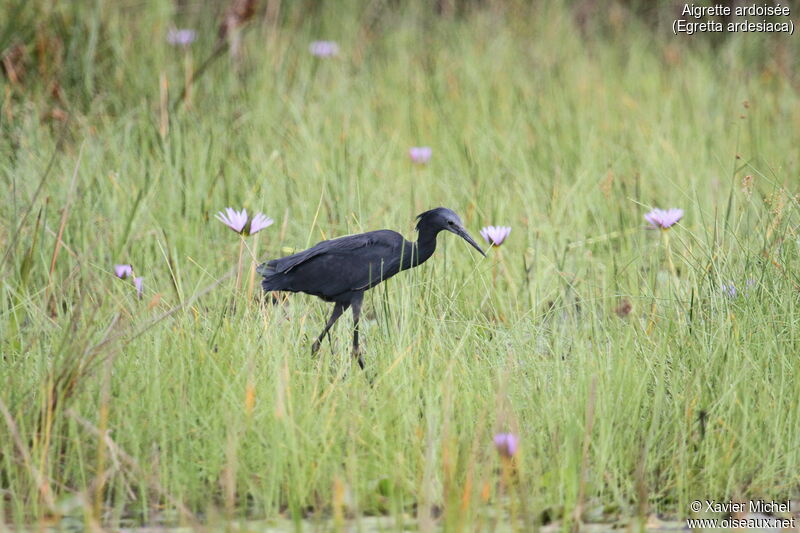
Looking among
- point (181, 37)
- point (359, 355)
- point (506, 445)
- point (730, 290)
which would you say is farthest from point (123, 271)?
point (181, 37)

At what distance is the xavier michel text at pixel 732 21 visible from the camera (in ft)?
22.9

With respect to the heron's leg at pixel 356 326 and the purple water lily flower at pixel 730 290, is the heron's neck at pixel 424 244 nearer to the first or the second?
the heron's leg at pixel 356 326

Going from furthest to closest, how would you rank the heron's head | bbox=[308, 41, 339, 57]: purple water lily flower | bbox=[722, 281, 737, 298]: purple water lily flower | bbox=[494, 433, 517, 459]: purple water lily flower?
bbox=[308, 41, 339, 57]: purple water lily flower
the heron's head
bbox=[722, 281, 737, 298]: purple water lily flower
bbox=[494, 433, 517, 459]: purple water lily flower

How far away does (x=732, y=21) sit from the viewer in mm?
7438

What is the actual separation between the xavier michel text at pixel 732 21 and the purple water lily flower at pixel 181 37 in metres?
3.14

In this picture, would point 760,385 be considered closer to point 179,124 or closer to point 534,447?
point 534,447

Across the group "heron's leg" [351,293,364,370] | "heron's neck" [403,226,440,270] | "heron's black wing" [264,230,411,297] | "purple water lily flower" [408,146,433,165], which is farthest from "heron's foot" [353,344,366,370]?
"purple water lily flower" [408,146,433,165]

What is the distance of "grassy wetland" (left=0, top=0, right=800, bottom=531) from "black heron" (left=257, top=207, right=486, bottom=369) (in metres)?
0.09

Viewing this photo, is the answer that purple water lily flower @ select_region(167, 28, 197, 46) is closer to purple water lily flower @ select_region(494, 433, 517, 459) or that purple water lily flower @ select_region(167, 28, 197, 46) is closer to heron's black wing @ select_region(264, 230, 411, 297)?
heron's black wing @ select_region(264, 230, 411, 297)

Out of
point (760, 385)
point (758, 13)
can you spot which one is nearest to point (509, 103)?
point (758, 13)

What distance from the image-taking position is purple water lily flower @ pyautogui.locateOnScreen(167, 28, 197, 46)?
5.93 meters

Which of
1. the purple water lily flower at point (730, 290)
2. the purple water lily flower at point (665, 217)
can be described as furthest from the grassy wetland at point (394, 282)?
the purple water lily flower at point (665, 217)

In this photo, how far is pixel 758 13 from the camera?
7.22 meters

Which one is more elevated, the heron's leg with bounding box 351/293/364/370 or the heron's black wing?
the heron's black wing
